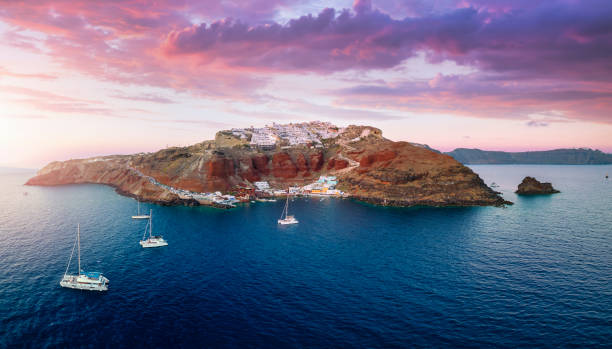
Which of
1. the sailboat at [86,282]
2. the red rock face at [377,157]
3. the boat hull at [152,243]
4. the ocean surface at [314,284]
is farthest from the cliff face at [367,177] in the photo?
the sailboat at [86,282]

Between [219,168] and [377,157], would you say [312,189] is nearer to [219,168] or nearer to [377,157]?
[377,157]

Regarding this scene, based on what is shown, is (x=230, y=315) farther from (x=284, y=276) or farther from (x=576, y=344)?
(x=576, y=344)

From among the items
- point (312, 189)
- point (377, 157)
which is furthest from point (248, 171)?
point (377, 157)

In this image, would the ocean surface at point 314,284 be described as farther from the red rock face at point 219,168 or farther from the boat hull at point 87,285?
the red rock face at point 219,168

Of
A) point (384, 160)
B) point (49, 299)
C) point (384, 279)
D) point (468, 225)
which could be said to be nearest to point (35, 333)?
point (49, 299)

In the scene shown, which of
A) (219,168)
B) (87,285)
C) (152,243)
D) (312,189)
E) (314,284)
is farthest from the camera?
(312,189)

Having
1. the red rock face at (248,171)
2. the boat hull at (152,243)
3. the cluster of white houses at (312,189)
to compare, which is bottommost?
Answer: the boat hull at (152,243)

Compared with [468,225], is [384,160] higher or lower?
higher

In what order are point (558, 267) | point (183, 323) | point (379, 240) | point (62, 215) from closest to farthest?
1. point (183, 323)
2. point (558, 267)
3. point (379, 240)
4. point (62, 215)
